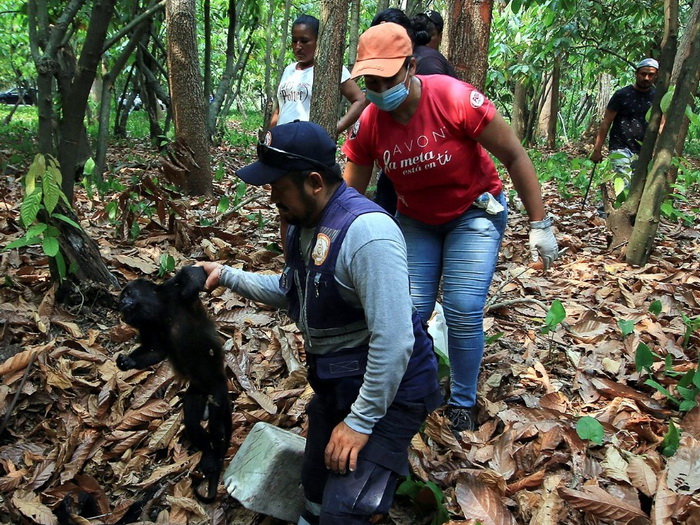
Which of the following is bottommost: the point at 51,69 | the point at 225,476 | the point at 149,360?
the point at 225,476

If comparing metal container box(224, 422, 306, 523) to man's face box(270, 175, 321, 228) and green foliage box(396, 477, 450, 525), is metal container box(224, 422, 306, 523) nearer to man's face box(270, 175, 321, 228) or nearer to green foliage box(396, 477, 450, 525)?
green foliage box(396, 477, 450, 525)

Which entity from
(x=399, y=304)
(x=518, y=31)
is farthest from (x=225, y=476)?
(x=518, y=31)

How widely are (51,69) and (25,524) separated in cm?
277

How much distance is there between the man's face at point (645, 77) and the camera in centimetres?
700

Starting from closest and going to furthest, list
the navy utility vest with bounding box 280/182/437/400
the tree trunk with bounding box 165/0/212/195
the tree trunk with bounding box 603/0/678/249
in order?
1. the navy utility vest with bounding box 280/182/437/400
2. the tree trunk with bounding box 603/0/678/249
3. the tree trunk with bounding box 165/0/212/195

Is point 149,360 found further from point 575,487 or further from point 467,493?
point 575,487

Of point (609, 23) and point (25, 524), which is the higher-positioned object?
point (609, 23)

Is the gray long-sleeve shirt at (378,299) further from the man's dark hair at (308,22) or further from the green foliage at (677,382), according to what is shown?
the man's dark hair at (308,22)

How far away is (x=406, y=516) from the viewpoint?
2.63 m

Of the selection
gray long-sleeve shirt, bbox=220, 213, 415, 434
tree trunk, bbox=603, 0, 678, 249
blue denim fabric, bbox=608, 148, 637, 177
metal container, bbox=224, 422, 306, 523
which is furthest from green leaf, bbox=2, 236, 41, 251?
blue denim fabric, bbox=608, 148, 637, 177

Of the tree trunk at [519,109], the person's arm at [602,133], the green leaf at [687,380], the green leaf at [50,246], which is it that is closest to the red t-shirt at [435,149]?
the green leaf at [687,380]

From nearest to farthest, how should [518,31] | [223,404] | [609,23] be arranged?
[223,404] < [609,23] < [518,31]

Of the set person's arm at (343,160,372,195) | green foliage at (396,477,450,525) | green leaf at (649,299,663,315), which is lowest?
green foliage at (396,477,450,525)

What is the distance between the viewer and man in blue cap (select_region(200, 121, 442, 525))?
1821 millimetres
